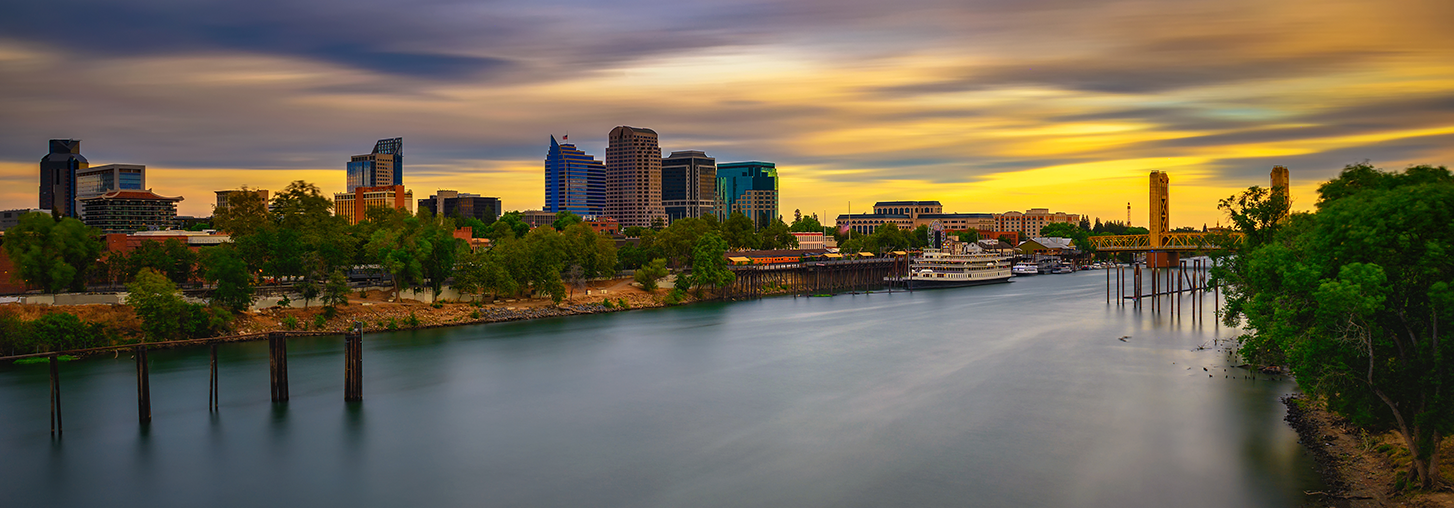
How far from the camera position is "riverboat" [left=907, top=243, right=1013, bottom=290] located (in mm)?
83438

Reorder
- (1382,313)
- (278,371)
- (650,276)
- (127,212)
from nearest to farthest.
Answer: (1382,313), (278,371), (650,276), (127,212)

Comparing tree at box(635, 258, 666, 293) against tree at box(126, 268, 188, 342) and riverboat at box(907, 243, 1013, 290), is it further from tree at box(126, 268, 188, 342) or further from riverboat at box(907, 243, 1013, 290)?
tree at box(126, 268, 188, 342)

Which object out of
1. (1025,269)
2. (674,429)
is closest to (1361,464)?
(674,429)

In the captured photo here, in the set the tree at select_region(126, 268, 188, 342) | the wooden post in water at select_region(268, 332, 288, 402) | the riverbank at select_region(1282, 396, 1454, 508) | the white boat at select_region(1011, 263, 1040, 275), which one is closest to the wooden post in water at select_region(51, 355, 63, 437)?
the wooden post in water at select_region(268, 332, 288, 402)

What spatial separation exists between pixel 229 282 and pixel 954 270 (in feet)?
211

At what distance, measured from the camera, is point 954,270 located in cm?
8594

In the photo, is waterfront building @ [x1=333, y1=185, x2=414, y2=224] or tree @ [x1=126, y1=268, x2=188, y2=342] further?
waterfront building @ [x1=333, y1=185, x2=414, y2=224]

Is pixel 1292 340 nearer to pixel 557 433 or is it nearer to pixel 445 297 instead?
pixel 557 433

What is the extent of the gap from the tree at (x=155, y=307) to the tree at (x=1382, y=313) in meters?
41.4

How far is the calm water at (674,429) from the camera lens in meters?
18.8

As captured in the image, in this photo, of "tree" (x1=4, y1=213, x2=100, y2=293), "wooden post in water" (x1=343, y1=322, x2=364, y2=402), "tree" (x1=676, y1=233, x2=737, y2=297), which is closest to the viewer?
"wooden post in water" (x1=343, y1=322, x2=364, y2=402)

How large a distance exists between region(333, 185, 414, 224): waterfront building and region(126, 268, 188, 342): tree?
64.7 m

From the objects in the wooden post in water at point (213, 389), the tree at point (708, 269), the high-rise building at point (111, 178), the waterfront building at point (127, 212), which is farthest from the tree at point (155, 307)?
the high-rise building at point (111, 178)

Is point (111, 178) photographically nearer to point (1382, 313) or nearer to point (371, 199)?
point (371, 199)
